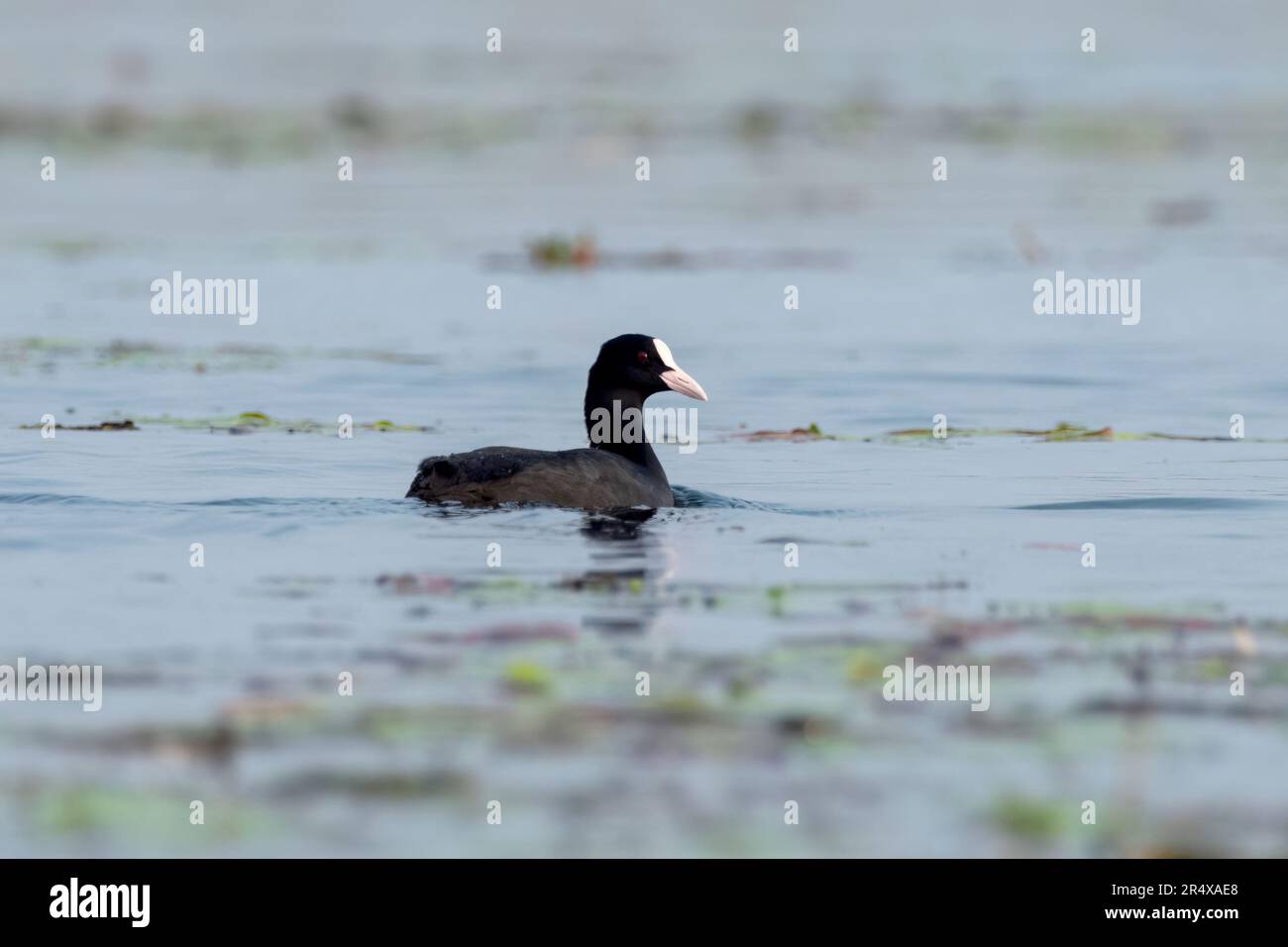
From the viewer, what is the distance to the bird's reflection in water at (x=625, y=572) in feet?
33.8

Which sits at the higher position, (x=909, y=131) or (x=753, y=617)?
(x=909, y=131)

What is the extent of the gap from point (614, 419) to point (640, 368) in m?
0.37

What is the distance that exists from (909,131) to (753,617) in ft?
110

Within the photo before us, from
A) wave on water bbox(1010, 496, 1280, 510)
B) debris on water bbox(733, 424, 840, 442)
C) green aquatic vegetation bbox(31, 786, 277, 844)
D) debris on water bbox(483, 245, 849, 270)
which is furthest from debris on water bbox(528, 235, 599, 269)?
green aquatic vegetation bbox(31, 786, 277, 844)

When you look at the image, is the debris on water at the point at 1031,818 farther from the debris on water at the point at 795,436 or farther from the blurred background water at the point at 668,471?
the debris on water at the point at 795,436

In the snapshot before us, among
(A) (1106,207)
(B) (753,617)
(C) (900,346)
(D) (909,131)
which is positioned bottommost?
(B) (753,617)

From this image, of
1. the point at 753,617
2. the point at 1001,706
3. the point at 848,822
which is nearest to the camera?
the point at 848,822

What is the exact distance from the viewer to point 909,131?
42656mm

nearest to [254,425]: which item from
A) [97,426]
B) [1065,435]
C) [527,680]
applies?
[97,426]

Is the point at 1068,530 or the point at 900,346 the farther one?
the point at 900,346

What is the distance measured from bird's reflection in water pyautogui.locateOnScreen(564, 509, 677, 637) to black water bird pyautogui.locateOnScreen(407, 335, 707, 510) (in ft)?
0.60

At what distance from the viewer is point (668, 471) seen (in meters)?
16.9
